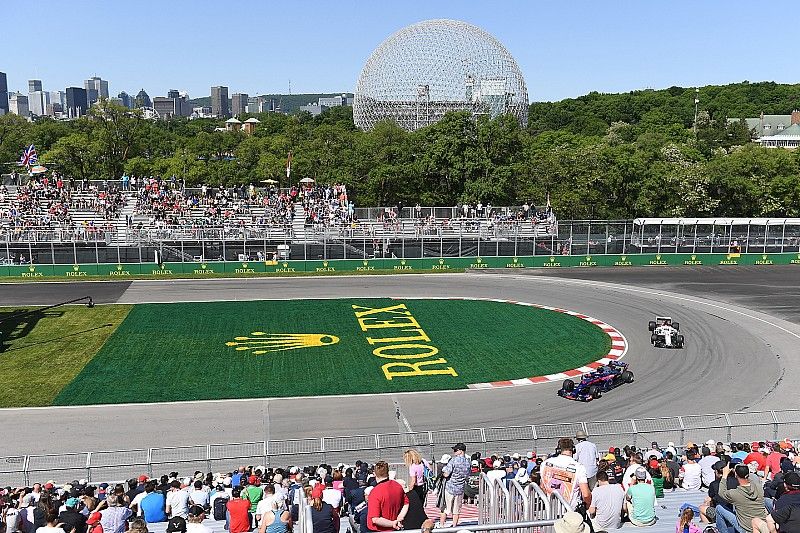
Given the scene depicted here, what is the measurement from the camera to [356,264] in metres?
61.9

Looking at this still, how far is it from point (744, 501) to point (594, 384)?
1941cm

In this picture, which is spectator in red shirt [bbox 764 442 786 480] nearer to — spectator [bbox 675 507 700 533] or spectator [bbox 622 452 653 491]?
spectator [bbox 622 452 653 491]

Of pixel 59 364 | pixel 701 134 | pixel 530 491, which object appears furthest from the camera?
pixel 701 134

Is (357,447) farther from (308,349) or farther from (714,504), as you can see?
(714,504)

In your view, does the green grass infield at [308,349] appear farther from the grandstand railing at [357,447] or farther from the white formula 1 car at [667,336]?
the grandstand railing at [357,447]

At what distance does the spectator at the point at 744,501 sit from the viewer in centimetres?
1273

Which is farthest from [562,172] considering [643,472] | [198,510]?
[198,510]

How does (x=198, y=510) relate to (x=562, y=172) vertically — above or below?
below

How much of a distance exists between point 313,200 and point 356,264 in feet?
50.9

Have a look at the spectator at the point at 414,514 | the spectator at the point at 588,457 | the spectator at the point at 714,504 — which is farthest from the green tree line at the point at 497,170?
the spectator at the point at 414,514

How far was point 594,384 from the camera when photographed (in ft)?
105

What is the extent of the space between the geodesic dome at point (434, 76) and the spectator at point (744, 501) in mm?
93529

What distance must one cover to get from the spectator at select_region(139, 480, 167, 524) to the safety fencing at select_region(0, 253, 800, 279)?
43.7 meters

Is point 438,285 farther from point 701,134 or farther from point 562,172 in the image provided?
point 701,134
